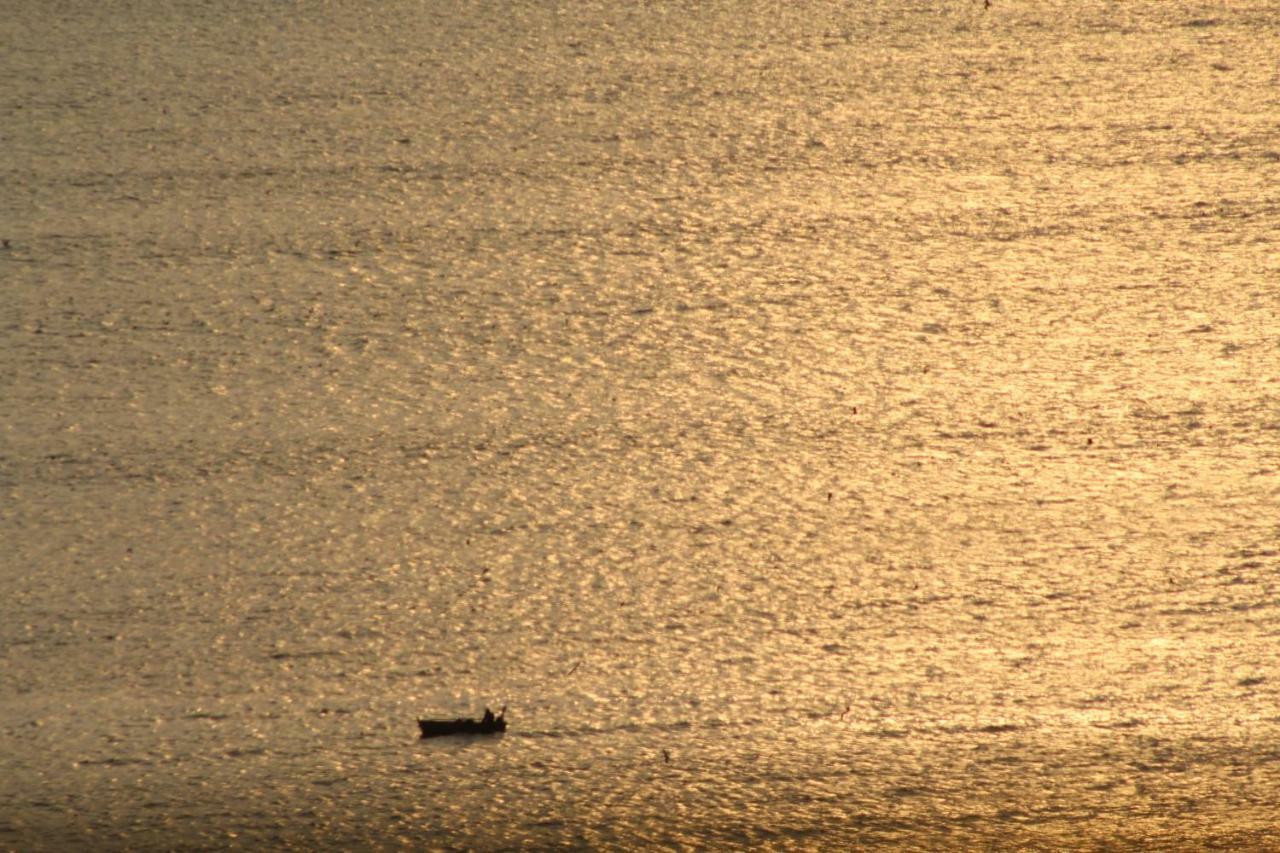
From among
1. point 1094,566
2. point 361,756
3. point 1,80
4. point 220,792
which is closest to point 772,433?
point 1094,566

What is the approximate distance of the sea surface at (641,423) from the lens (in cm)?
108

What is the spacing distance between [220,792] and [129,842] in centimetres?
8

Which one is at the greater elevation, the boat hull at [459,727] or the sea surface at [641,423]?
the sea surface at [641,423]

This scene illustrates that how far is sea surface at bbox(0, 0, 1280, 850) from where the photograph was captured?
3.56 feet

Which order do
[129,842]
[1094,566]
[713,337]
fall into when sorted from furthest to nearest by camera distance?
[713,337], [1094,566], [129,842]

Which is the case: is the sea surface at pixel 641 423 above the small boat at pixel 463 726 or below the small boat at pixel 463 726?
above

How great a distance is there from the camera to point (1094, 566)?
46.6 inches

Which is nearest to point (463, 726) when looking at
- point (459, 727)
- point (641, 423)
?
point (459, 727)

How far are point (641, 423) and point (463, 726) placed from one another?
34cm

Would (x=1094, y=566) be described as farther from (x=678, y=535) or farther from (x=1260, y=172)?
(x=1260, y=172)

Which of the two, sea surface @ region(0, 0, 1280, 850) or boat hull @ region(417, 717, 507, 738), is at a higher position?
sea surface @ region(0, 0, 1280, 850)

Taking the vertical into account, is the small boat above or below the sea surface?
below

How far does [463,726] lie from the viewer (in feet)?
3.63

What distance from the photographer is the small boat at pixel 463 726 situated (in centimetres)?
110
